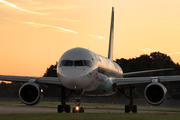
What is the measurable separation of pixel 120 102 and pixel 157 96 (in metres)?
45.3

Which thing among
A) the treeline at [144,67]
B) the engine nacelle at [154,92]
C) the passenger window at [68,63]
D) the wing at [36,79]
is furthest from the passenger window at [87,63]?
the treeline at [144,67]

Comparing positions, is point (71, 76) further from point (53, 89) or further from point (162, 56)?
point (162, 56)

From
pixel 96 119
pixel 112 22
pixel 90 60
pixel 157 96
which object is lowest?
pixel 96 119

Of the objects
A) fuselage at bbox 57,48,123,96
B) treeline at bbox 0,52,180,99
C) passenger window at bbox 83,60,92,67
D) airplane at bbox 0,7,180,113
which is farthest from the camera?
treeline at bbox 0,52,180,99

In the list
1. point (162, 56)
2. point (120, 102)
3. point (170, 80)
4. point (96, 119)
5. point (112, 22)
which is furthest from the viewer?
point (162, 56)

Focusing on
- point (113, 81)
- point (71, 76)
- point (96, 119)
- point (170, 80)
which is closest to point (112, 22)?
point (113, 81)

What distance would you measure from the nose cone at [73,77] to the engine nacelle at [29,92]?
122 inches

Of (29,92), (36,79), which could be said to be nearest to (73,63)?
(29,92)

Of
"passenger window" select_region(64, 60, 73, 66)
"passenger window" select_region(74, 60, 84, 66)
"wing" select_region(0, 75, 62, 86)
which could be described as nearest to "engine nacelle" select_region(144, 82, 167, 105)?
"passenger window" select_region(74, 60, 84, 66)

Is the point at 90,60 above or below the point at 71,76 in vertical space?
above

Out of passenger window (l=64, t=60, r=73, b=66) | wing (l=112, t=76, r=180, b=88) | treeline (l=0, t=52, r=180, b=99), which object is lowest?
wing (l=112, t=76, r=180, b=88)

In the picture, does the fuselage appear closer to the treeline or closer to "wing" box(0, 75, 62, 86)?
"wing" box(0, 75, 62, 86)

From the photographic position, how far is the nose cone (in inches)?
697

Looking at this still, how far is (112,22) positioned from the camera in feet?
140
